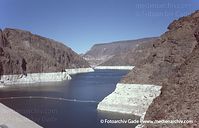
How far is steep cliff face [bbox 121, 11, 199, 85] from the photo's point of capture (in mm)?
47875

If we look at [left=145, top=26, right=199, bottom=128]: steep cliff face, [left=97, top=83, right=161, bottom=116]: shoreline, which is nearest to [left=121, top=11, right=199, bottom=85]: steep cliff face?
[left=97, top=83, right=161, bottom=116]: shoreline

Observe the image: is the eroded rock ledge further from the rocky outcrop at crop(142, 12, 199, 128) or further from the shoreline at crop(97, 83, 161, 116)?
the rocky outcrop at crop(142, 12, 199, 128)

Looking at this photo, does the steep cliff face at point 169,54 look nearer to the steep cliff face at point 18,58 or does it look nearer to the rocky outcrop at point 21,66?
the rocky outcrop at point 21,66

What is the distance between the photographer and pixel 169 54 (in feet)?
163

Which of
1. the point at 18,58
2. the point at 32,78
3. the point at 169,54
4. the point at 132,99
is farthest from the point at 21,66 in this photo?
the point at 169,54

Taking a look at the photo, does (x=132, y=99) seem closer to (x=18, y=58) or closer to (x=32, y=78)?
(x=32, y=78)

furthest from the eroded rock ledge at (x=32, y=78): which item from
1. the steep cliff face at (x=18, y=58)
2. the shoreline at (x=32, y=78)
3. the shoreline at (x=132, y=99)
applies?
the shoreline at (x=132, y=99)

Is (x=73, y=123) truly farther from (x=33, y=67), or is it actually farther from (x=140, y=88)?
(x=33, y=67)

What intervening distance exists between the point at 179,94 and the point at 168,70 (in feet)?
113

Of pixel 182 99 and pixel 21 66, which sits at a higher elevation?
pixel 21 66

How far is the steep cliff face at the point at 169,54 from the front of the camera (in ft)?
157

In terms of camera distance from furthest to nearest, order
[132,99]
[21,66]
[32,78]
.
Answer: [21,66], [32,78], [132,99]

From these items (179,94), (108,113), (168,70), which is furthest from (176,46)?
→ (179,94)

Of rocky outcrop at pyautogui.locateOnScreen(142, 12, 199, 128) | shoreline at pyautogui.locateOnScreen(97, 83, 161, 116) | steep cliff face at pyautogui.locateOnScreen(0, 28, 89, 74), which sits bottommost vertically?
shoreline at pyautogui.locateOnScreen(97, 83, 161, 116)
